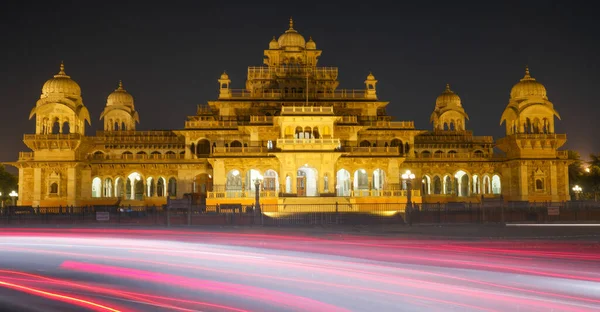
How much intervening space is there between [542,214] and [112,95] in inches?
2306

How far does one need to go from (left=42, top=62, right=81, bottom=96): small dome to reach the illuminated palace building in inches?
4.5

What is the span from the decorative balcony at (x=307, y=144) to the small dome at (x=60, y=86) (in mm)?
24271

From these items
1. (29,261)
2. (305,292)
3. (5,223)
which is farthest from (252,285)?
(5,223)

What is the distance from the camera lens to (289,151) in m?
53.6

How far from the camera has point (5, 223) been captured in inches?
1516

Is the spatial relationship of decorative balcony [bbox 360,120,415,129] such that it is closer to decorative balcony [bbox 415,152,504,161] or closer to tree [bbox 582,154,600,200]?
decorative balcony [bbox 415,152,504,161]

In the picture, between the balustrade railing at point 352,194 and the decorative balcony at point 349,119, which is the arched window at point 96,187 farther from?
the decorative balcony at point 349,119

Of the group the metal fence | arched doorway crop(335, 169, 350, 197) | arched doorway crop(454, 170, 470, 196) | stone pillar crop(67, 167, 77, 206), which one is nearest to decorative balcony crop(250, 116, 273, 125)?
arched doorway crop(335, 169, 350, 197)

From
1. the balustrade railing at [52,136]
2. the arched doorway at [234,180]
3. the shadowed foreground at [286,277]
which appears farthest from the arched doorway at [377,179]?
the shadowed foreground at [286,277]

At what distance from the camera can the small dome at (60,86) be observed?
6088 cm

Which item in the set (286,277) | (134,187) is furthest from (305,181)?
(286,277)

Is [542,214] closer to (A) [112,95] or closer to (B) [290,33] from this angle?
(B) [290,33]

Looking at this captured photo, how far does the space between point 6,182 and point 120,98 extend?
18.6 metres

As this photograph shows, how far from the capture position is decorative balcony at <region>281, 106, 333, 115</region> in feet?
182
